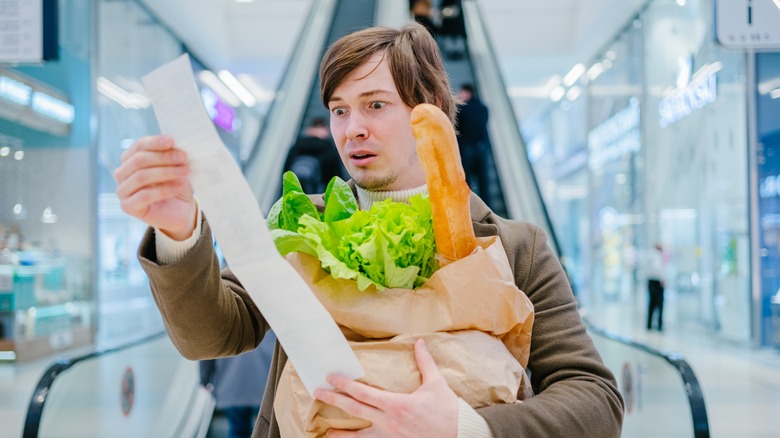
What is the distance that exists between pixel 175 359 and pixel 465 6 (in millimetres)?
6115

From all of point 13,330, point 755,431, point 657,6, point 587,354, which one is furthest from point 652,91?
point 587,354

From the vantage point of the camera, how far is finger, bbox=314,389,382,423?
99 cm

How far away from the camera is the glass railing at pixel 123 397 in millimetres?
3291

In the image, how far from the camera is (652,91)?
1425cm

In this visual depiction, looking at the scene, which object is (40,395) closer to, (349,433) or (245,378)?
(245,378)

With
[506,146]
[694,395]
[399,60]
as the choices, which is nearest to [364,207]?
[399,60]

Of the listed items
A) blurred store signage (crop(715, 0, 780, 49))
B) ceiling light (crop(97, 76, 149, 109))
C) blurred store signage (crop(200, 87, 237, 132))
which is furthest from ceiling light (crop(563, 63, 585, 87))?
blurred store signage (crop(715, 0, 780, 49))

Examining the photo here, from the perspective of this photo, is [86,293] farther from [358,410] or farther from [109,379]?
[358,410]

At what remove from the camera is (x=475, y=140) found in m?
6.50

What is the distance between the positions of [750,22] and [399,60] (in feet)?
9.79

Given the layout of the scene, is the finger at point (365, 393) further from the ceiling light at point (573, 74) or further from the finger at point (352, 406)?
the ceiling light at point (573, 74)

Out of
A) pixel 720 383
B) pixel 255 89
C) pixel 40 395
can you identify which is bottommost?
pixel 720 383

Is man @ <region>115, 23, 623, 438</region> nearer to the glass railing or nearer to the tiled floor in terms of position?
the glass railing

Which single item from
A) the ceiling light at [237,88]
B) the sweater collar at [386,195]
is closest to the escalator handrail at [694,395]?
the sweater collar at [386,195]
